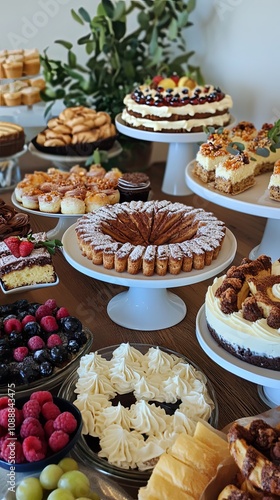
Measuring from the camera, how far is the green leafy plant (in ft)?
9.84

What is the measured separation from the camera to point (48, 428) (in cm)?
106

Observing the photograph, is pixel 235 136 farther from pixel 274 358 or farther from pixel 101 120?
pixel 274 358

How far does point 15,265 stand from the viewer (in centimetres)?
171

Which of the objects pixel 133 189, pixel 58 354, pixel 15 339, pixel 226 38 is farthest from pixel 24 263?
pixel 226 38

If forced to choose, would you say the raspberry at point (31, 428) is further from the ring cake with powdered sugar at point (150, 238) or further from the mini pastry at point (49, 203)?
the mini pastry at point (49, 203)

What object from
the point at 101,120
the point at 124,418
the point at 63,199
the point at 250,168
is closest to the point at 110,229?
the point at 63,199

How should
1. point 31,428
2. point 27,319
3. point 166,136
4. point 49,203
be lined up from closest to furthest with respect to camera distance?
point 31,428, point 27,319, point 49,203, point 166,136

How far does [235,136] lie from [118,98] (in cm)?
111

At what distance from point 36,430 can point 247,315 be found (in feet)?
1.62

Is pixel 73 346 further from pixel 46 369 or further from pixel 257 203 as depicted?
pixel 257 203

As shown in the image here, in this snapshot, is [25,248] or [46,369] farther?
[25,248]

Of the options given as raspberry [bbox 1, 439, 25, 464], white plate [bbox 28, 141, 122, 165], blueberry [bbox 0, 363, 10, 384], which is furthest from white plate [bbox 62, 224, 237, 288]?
white plate [bbox 28, 141, 122, 165]

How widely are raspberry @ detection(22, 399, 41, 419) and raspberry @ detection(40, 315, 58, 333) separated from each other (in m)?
0.36

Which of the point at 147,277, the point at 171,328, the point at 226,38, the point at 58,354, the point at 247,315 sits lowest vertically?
the point at 171,328
